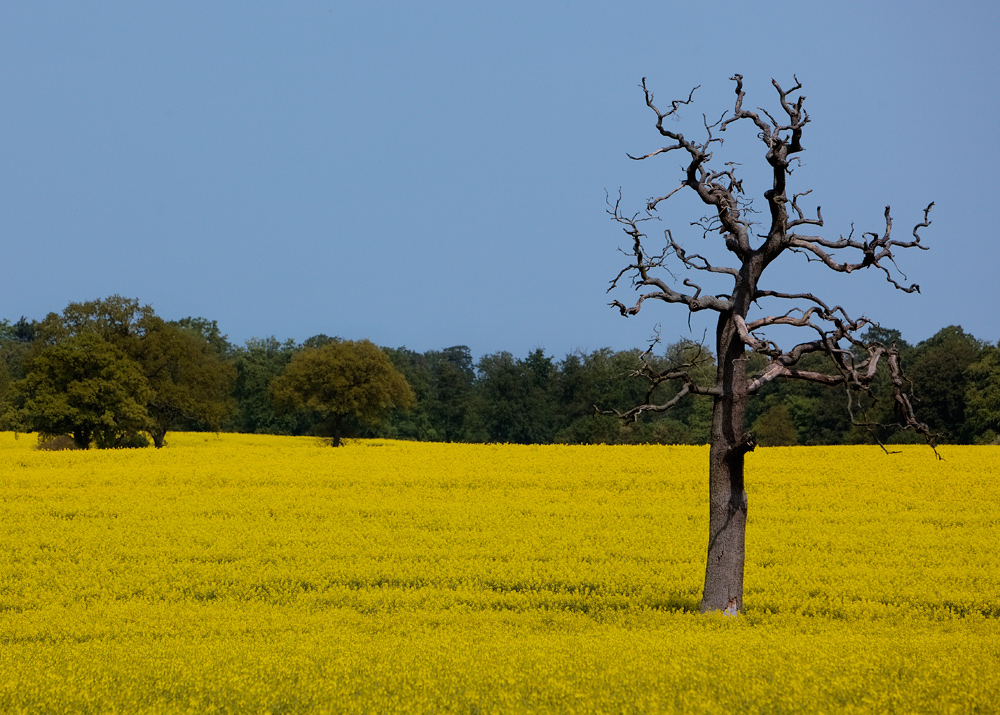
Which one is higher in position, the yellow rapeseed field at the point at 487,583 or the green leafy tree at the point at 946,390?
the green leafy tree at the point at 946,390

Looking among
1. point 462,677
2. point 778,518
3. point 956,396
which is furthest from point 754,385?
point 956,396

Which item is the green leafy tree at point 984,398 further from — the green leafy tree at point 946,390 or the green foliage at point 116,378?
the green foliage at point 116,378

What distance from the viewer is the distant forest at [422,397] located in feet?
137

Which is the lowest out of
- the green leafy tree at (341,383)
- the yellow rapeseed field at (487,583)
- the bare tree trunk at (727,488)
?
the yellow rapeseed field at (487,583)

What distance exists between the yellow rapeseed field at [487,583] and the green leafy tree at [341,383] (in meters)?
17.1

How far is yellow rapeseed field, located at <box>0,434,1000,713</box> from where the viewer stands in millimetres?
8961

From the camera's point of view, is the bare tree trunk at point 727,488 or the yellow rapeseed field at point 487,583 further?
the bare tree trunk at point 727,488

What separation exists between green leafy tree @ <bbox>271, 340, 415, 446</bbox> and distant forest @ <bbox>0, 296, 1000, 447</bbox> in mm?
142

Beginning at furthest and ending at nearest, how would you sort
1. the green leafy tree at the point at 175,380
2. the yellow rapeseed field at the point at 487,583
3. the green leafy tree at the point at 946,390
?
the green leafy tree at the point at 946,390, the green leafy tree at the point at 175,380, the yellow rapeseed field at the point at 487,583

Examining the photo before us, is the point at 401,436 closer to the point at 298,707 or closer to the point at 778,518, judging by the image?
the point at 778,518

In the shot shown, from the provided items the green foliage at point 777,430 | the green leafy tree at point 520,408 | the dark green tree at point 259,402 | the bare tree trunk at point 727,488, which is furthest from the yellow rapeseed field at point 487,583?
the dark green tree at point 259,402

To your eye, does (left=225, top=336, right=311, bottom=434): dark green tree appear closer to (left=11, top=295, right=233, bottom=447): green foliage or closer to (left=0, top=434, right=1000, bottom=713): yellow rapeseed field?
(left=11, top=295, right=233, bottom=447): green foliage

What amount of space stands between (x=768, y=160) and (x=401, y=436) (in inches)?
2761

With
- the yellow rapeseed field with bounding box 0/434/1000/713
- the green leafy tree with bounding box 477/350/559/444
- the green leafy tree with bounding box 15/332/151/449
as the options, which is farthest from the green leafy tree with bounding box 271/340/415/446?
the green leafy tree with bounding box 477/350/559/444
